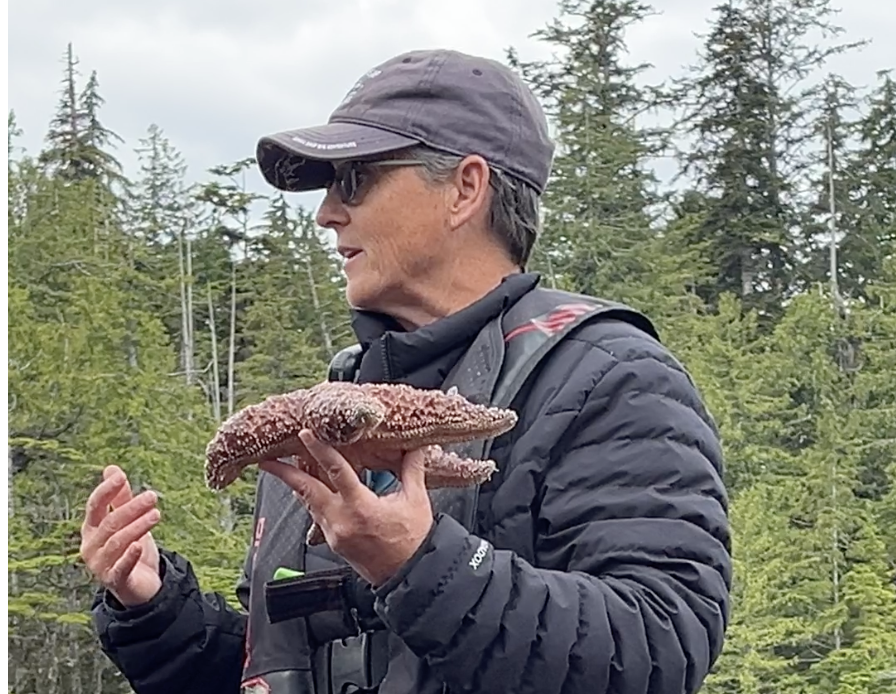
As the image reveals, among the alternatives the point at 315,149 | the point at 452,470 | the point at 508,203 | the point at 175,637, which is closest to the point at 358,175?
the point at 315,149

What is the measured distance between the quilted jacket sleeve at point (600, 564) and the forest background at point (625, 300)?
21077mm

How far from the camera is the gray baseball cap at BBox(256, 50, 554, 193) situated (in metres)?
2.44

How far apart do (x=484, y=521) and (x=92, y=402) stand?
25.1 meters

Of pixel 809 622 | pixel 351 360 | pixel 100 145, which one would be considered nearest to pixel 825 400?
pixel 809 622

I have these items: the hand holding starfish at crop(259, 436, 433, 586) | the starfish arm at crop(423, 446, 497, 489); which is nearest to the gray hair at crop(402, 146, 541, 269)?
the starfish arm at crop(423, 446, 497, 489)

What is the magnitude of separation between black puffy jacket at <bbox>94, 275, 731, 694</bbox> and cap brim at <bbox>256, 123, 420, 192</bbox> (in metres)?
0.26

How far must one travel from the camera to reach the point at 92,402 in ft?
87.1

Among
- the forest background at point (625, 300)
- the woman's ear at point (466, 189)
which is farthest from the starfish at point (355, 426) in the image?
the forest background at point (625, 300)

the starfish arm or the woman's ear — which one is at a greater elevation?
the woman's ear

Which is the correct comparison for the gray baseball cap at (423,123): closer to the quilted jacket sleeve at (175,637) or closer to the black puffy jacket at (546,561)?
the black puffy jacket at (546,561)

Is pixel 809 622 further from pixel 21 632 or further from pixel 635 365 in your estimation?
pixel 635 365

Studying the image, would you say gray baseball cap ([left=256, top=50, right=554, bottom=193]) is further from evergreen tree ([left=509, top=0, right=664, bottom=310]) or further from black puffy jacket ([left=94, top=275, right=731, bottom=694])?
evergreen tree ([left=509, top=0, right=664, bottom=310])

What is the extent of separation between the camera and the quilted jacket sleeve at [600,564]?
6.40ft

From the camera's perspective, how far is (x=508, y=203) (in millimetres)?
2557
